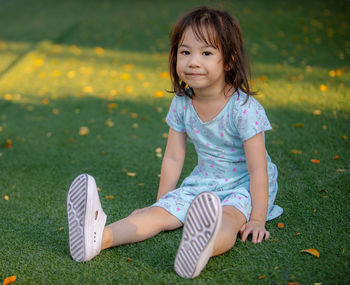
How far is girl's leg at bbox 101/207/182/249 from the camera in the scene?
2016 millimetres

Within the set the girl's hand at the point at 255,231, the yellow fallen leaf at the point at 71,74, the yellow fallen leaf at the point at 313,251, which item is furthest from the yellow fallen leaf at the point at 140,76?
the yellow fallen leaf at the point at 313,251

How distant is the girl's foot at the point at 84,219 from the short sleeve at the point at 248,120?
2.45 feet

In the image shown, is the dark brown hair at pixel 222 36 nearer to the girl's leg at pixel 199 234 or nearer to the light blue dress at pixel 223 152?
the light blue dress at pixel 223 152

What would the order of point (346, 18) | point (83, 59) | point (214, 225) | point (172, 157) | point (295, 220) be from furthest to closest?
point (346, 18) → point (83, 59) → point (172, 157) → point (295, 220) → point (214, 225)

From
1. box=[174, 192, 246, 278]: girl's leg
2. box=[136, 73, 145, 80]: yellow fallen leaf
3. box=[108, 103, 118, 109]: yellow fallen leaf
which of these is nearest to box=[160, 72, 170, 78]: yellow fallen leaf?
box=[136, 73, 145, 80]: yellow fallen leaf

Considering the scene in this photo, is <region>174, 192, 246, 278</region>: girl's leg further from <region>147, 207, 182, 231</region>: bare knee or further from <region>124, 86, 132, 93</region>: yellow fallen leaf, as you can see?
<region>124, 86, 132, 93</region>: yellow fallen leaf

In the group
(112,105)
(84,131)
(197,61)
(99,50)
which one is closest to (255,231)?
(197,61)

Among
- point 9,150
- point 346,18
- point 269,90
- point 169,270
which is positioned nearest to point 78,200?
point 169,270

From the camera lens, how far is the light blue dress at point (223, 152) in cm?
215

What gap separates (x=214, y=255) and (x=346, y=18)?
7.22 meters

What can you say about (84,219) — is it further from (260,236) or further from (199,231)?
(260,236)

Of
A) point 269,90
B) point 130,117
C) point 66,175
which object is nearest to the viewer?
point 66,175

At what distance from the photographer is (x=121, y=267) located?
1.90 m

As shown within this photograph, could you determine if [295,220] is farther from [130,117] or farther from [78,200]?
[130,117]
